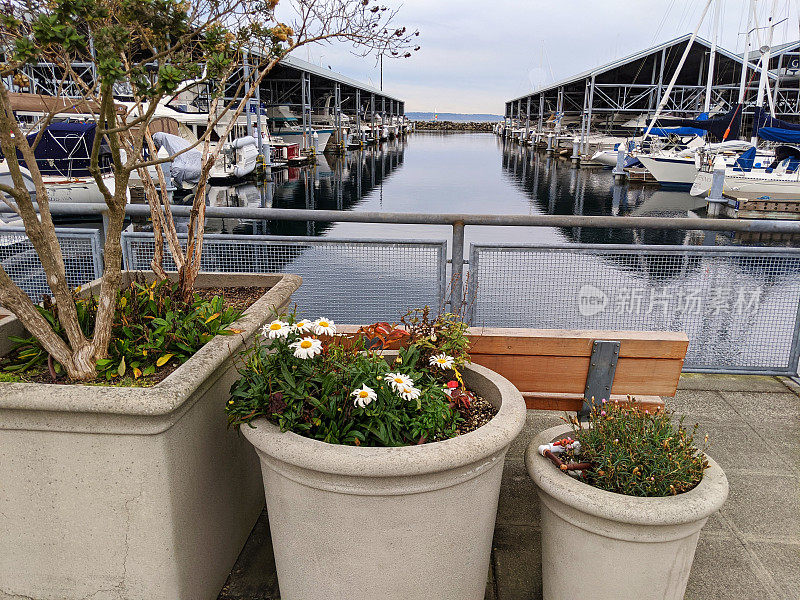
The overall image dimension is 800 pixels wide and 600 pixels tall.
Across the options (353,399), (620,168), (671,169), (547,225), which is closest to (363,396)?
(353,399)

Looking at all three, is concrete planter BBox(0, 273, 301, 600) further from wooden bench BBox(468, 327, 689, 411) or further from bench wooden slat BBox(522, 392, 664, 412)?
bench wooden slat BBox(522, 392, 664, 412)

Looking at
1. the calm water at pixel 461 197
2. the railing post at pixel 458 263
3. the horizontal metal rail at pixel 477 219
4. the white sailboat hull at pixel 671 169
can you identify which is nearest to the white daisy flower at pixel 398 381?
the railing post at pixel 458 263

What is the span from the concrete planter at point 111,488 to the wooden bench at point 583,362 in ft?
4.30

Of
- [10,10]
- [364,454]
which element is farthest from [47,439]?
[10,10]

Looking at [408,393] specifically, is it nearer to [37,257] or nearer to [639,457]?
[639,457]

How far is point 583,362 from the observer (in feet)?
9.78

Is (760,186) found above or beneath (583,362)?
beneath

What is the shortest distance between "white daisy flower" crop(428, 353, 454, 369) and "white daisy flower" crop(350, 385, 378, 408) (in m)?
0.43

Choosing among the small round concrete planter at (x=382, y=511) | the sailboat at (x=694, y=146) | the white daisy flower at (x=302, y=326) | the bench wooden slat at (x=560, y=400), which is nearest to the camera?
the small round concrete planter at (x=382, y=511)

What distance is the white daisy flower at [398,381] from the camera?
7.61 feet

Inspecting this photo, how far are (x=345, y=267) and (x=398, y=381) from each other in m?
2.24

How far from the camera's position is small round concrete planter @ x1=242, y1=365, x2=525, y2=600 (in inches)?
79.4

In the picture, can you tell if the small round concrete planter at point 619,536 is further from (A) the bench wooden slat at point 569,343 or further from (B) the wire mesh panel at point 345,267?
(B) the wire mesh panel at point 345,267

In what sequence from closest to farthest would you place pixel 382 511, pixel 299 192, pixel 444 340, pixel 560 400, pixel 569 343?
pixel 382 511, pixel 444 340, pixel 569 343, pixel 560 400, pixel 299 192
